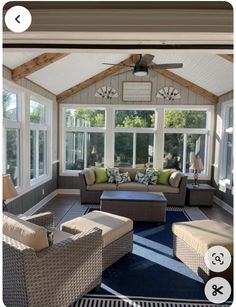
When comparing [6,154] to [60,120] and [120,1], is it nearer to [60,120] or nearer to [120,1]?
[60,120]

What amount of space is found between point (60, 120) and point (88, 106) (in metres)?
0.82

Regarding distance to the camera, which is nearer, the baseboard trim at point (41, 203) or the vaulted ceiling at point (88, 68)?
the vaulted ceiling at point (88, 68)

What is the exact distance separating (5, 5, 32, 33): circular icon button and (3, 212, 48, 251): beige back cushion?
1.47m

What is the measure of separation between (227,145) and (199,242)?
3880 millimetres

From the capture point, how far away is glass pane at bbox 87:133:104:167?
686 cm

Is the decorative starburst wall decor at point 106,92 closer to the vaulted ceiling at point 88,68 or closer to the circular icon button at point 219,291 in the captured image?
the vaulted ceiling at point 88,68

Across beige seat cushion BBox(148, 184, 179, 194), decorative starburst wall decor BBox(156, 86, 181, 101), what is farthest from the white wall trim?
decorative starburst wall decor BBox(156, 86, 181, 101)

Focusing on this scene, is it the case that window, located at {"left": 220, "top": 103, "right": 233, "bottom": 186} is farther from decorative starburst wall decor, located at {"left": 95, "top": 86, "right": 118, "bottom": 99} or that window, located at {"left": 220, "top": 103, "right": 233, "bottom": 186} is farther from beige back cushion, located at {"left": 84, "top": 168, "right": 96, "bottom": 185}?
beige back cushion, located at {"left": 84, "top": 168, "right": 96, "bottom": 185}

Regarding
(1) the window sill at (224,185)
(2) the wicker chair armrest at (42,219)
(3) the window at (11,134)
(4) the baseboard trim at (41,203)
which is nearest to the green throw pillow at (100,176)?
(4) the baseboard trim at (41,203)

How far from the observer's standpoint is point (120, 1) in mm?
1483

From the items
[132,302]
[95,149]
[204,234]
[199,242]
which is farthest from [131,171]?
[132,302]

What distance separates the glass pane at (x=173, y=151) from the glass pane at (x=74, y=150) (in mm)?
2230

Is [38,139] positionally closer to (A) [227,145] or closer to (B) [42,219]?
(B) [42,219]

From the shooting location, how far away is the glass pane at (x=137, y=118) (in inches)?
266
